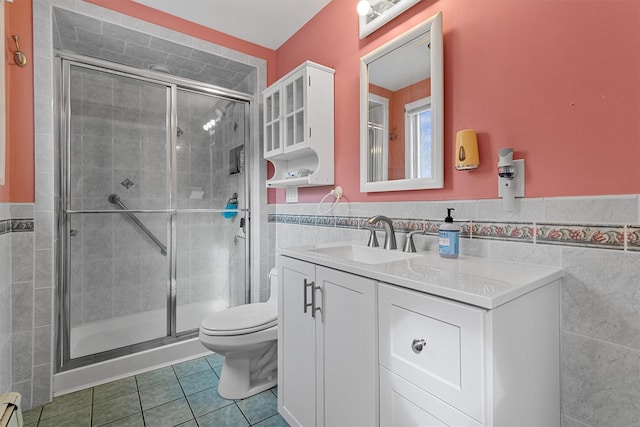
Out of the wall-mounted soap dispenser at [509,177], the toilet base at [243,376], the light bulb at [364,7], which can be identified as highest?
the light bulb at [364,7]

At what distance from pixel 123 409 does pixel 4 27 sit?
6.90 feet

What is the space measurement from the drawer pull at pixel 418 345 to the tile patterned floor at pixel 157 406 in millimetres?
1056

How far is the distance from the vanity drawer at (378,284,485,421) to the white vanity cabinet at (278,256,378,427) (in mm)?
71

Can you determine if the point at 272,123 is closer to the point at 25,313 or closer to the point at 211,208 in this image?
the point at 211,208

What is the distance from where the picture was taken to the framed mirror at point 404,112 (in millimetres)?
1326

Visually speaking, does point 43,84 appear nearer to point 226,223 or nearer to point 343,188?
point 226,223

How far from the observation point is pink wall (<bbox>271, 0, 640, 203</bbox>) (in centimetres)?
88

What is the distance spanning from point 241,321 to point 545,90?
5.85 ft

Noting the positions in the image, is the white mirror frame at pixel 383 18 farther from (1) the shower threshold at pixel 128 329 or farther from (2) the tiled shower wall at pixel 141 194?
(1) the shower threshold at pixel 128 329

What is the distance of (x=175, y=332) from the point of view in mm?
2328

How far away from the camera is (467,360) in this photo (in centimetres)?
73

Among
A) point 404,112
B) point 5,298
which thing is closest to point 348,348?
point 404,112

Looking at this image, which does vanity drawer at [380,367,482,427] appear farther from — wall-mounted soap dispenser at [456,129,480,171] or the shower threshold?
the shower threshold

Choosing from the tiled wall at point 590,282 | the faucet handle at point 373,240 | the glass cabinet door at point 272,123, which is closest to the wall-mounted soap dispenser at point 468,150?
the tiled wall at point 590,282
